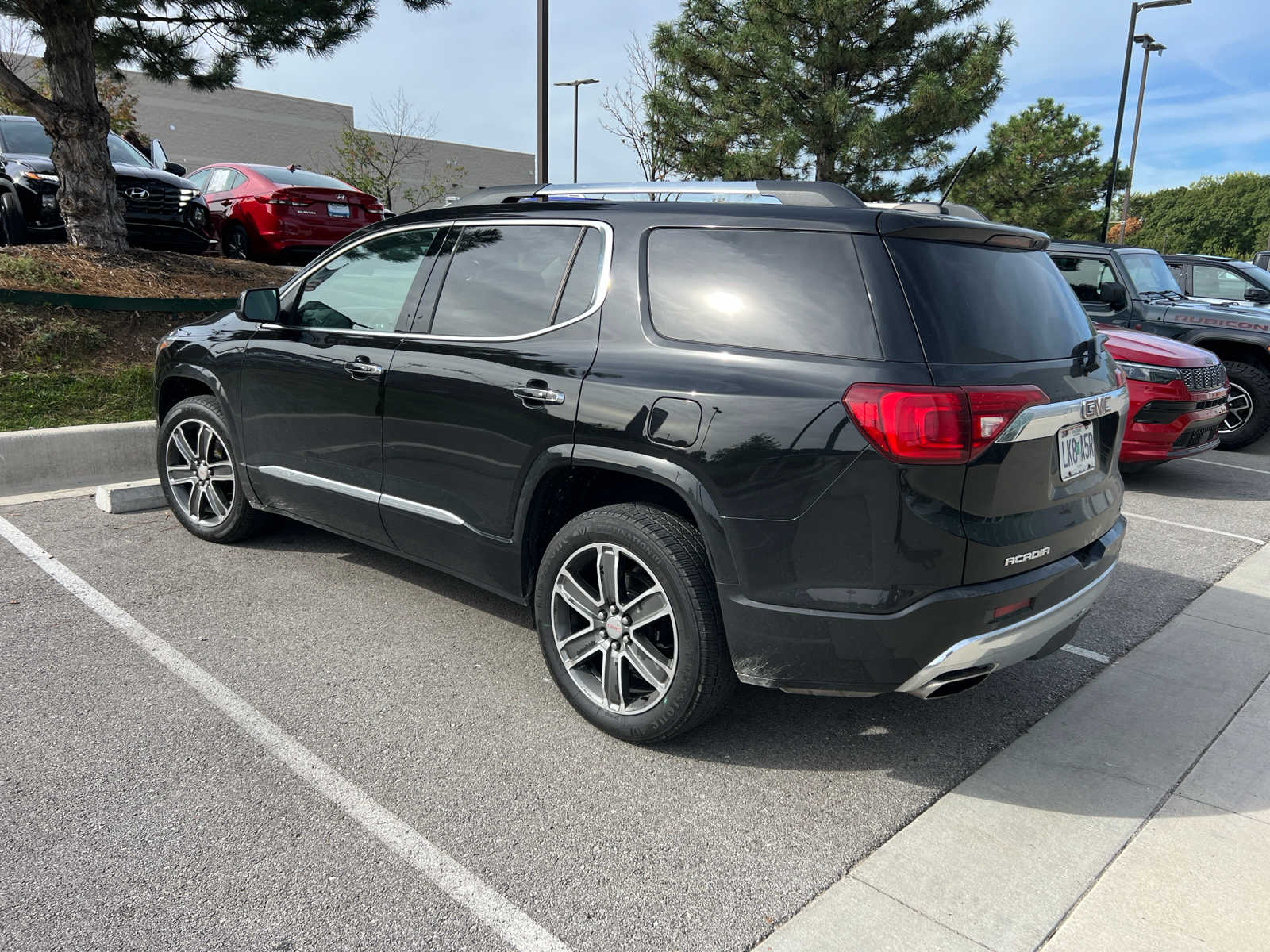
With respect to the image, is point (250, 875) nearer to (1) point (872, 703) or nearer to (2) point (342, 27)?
(1) point (872, 703)

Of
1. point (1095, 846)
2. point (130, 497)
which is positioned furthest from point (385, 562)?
point (1095, 846)

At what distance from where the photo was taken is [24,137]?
10258 millimetres

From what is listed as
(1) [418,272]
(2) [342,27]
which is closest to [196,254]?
(2) [342,27]

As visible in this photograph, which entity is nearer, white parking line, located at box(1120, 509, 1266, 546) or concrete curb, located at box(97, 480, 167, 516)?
concrete curb, located at box(97, 480, 167, 516)

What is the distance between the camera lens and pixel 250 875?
251 centimetres

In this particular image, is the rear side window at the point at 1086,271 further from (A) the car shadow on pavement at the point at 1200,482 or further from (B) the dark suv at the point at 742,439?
(B) the dark suv at the point at 742,439

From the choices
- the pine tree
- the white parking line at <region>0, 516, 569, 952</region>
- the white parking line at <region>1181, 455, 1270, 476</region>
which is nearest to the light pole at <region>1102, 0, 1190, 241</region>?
the pine tree

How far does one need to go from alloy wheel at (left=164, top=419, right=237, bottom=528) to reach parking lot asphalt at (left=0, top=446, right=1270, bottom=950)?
492mm

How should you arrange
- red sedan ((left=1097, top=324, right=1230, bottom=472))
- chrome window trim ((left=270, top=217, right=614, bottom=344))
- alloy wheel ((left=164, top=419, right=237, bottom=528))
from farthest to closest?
red sedan ((left=1097, top=324, right=1230, bottom=472)) < alloy wheel ((left=164, top=419, right=237, bottom=528)) < chrome window trim ((left=270, top=217, right=614, bottom=344))

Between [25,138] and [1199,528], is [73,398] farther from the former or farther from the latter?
[1199,528]

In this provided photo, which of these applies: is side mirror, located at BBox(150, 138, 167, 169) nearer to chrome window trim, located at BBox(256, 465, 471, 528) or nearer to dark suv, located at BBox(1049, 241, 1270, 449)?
chrome window trim, located at BBox(256, 465, 471, 528)

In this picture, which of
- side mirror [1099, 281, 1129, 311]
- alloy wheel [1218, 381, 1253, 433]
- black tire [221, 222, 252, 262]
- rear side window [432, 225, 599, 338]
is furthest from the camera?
black tire [221, 222, 252, 262]

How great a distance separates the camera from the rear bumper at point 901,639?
8.95 ft

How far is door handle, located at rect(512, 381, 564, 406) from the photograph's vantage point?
3.31 meters
